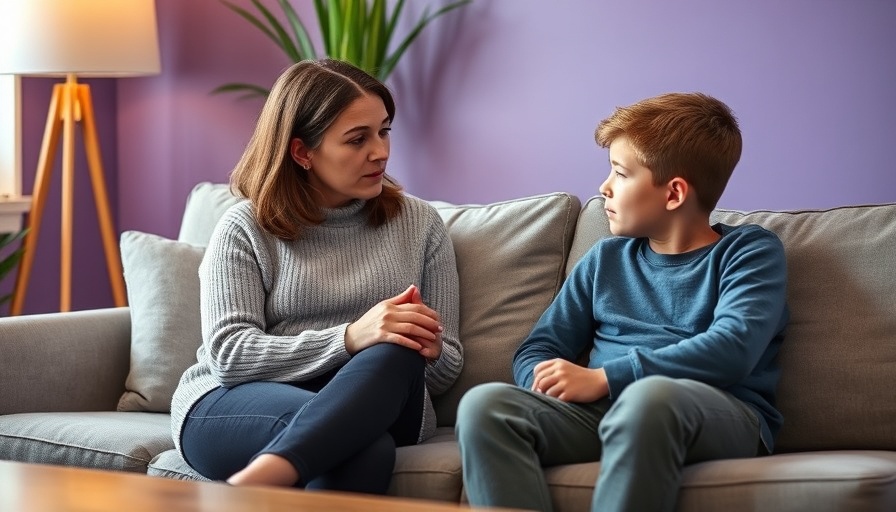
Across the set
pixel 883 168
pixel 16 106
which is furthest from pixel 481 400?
pixel 16 106

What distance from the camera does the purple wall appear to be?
2.74 metres

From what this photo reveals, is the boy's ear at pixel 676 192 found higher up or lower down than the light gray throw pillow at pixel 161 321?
higher up

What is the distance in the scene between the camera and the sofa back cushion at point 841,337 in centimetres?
195

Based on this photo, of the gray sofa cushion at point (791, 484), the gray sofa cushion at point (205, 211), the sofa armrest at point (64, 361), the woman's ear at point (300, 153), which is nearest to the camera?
the gray sofa cushion at point (791, 484)

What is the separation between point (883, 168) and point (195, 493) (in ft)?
6.39

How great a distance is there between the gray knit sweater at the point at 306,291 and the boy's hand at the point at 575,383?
1.03ft

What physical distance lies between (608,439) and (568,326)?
456 mm

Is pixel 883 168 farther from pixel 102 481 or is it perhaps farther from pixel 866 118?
pixel 102 481

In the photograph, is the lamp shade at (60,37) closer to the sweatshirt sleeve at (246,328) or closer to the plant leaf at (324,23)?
the plant leaf at (324,23)

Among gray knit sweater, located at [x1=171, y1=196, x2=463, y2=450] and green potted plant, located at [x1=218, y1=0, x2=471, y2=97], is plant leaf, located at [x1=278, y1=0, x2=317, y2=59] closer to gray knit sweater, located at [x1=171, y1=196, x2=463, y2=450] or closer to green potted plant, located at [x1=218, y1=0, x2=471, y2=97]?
green potted plant, located at [x1=218, y1=0, x2=471, y2=97]

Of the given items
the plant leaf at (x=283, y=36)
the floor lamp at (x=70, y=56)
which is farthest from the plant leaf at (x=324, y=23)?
the floor lamp at (x=70, y=56)

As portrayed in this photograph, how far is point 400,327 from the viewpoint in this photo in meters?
1.94

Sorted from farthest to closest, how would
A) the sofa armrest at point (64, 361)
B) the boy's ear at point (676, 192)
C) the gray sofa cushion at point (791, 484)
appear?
the sofa armrest at point (64, 361) < the boy's ear at point (676, 192) < the gray sofa cushion at point (791, 484)

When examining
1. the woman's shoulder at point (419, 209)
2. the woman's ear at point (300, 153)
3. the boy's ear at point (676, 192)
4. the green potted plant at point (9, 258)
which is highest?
the boy's ear at point (676, 192)
